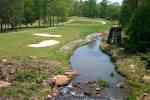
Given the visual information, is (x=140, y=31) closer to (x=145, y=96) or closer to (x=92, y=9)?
(x=145, y=96)

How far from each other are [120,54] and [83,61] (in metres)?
4.67

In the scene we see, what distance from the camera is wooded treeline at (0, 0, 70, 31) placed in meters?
61.7

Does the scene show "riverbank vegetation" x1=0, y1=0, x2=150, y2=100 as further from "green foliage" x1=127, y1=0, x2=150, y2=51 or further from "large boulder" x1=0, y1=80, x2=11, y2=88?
"large boulder" x1=0, y1=80, x2=11, y2=88

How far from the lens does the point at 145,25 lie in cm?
3566

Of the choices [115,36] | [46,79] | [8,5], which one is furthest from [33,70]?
[8,5]

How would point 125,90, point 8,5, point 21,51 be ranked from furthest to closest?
point 8,5, point 21,51, point 125,90

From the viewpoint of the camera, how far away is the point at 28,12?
7469 centimetres

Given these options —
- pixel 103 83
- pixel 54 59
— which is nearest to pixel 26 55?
pixel 54 59

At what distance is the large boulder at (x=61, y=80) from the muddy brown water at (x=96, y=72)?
0.46 m

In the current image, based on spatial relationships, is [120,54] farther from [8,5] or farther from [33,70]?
[8,5]

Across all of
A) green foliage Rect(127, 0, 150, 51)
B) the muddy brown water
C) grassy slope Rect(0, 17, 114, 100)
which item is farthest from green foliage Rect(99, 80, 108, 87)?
green foliage Rect(127, 0, 150, 51)

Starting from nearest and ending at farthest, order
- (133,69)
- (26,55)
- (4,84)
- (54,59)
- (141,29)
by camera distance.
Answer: (4,84) → (133,69) → (54,59) → (26,55) → (141,29)

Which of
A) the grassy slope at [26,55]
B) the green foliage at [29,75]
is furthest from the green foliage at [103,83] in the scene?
the green foliage at [29,75]

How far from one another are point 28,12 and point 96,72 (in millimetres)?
48250
